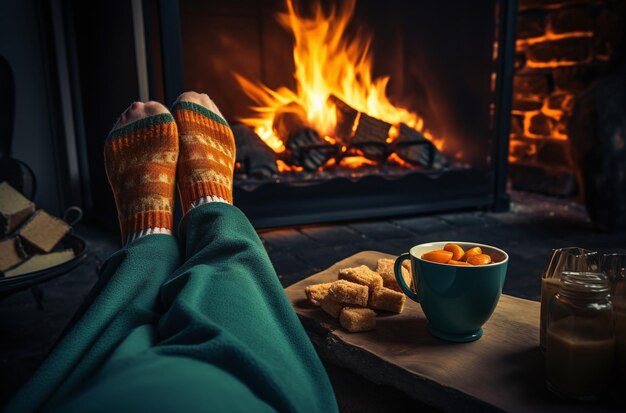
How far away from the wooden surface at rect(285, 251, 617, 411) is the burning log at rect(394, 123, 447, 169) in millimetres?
1608

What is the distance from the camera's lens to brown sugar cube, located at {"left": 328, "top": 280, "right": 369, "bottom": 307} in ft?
1.92

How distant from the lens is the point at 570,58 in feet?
8.23

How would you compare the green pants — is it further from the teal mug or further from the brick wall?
the brick wall

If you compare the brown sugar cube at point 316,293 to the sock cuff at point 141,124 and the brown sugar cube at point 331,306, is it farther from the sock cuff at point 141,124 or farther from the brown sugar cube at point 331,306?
the sock cuff at point 141,124

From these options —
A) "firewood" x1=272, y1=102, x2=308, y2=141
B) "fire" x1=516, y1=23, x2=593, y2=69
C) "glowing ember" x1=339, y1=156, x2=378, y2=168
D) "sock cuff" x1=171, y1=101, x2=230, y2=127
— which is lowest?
"glowing ember" x1=339, y1=156, x2=378, y2=168

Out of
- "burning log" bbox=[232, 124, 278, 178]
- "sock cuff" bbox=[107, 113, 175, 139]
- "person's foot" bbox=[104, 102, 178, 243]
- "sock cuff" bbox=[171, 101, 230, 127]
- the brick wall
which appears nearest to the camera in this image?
"person's foot" bbox=[104, 102, 178, 243]

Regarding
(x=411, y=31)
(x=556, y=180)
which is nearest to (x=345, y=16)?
(x=411, y=31)

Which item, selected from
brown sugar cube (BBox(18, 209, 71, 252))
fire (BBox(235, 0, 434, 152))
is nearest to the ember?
fire (BBox(235, 0, 434, 152))

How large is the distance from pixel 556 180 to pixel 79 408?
8.61 feet

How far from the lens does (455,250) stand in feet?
1.86

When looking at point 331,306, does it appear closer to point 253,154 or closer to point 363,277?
point 363,277

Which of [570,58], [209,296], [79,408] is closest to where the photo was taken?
[79,408]

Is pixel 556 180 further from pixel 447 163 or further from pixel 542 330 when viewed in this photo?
pixel 542 330

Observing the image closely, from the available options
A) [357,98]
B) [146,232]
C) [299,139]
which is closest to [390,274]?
[146,232]
